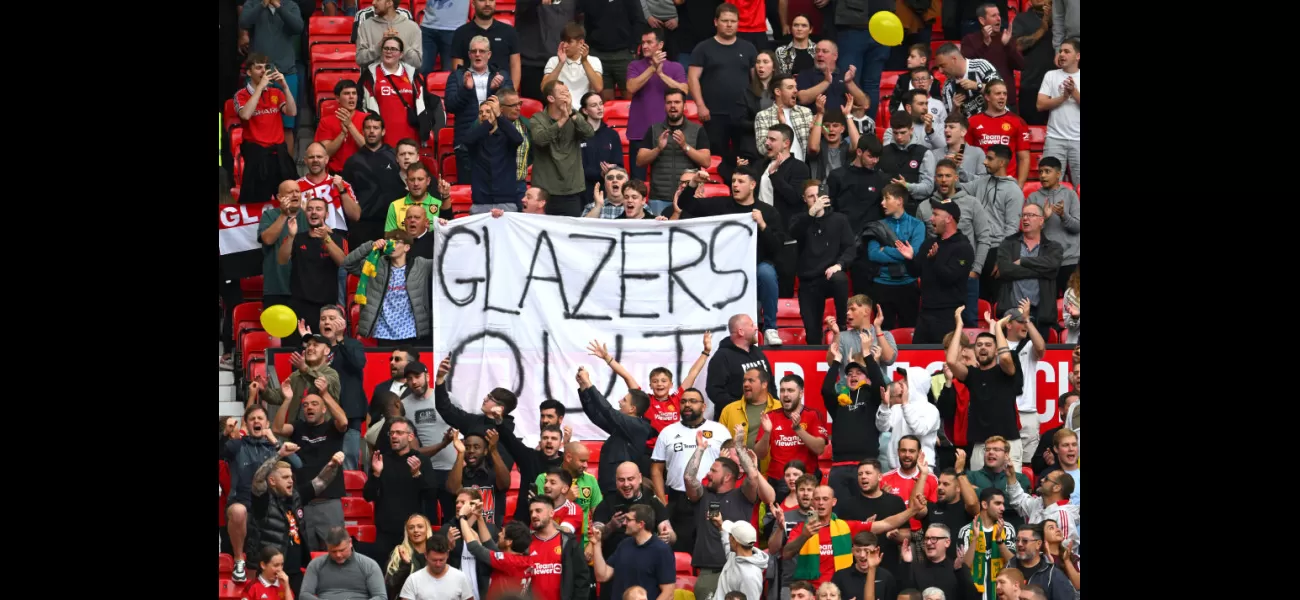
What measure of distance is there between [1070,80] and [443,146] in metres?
5.97

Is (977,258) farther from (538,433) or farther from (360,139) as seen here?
(360,139)

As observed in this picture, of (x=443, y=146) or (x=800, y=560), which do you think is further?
(x=443, y=146)

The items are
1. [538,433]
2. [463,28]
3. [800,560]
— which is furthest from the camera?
[463,28]

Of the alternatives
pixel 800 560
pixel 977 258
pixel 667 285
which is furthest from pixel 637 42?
pixel 800 560

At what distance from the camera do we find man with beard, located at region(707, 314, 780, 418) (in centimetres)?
1709

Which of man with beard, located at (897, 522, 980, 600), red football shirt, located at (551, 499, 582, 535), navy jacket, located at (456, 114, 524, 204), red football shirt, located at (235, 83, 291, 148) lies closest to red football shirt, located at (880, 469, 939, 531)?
man with beard, located at (897, 522, 980, 600)

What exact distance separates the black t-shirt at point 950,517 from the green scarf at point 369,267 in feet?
16.8

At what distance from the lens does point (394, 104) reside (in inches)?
723

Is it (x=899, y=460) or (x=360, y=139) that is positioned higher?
(x=360, y=139)

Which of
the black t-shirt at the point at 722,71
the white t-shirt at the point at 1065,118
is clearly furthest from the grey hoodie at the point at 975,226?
the black t-shirt at the point at 722,71

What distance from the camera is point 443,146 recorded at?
18781mm

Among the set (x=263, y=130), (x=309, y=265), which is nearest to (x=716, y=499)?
(x=309, y=265)

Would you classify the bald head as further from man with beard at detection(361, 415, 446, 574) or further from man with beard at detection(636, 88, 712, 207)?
man with beard at detection(636, 88, 712, 207)

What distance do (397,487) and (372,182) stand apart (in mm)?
2934
